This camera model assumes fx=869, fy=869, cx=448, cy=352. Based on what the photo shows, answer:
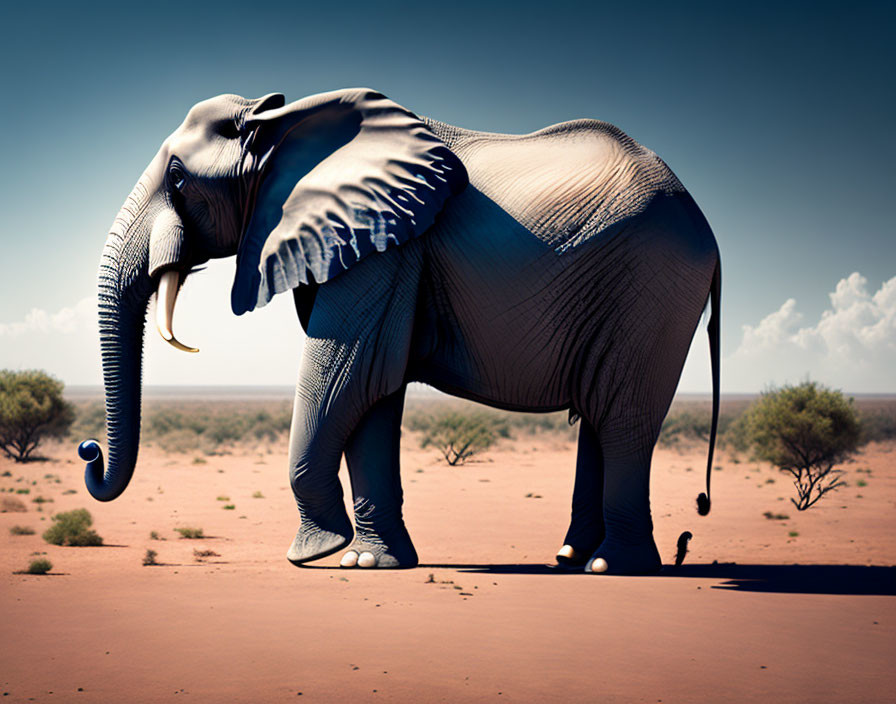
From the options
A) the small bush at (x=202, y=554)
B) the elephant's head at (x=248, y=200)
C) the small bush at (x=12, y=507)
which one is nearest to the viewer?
the elephant's head at (x=248, y=200)

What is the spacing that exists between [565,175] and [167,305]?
3525mm

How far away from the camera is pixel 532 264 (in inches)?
281

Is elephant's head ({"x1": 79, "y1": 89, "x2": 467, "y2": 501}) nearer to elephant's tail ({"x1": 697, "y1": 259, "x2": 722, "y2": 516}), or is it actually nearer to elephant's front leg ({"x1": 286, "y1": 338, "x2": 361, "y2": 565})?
elephant's front leg ({"x1": 286, "y1": 338, "x2": 361, "y2": 565})

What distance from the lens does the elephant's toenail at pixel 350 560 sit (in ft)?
24.4

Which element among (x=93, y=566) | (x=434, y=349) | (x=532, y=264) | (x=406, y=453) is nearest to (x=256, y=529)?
(x=93, y=566)

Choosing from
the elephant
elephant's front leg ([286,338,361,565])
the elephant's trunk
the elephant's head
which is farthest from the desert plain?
the elephant's head

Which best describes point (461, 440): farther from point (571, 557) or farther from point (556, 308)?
point (556, 308)

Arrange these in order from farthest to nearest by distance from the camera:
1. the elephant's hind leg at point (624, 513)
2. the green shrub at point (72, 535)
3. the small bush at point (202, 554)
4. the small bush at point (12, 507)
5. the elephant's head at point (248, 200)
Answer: the small bush at point (12, 507)
the green shrub at point (72, 535)
the small bush at point (202, 554)
the elephant's hind leg at point (624, 513)
the elephant's head at point (248, 200)

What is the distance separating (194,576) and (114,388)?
1748mm

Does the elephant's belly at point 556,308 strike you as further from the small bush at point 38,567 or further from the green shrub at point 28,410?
the green shrub at point 28,410

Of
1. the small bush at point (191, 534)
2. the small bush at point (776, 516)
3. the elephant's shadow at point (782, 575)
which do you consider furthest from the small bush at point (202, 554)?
the small bush at point (776, 516)

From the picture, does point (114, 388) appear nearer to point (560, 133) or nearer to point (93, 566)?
point (93, 566)

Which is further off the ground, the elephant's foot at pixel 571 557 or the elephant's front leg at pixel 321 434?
the elephant's front leg at pixel 321 434

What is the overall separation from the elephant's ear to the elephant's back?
437 millimetres
